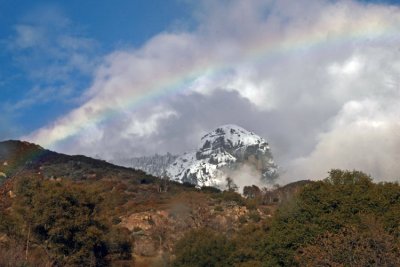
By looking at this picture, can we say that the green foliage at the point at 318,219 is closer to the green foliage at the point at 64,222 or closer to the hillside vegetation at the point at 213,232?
the hillside vegetation at the point at 213,232

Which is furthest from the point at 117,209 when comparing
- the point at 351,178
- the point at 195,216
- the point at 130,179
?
the point at 351,178

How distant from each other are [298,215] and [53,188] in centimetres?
3735

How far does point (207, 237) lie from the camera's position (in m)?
74.6

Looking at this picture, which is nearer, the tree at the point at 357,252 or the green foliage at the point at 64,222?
the tree at the point at 357,252

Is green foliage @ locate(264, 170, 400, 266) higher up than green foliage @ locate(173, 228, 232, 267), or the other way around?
green foliage @ locate(264, 170, 400, 266)

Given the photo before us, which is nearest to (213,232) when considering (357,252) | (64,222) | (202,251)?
(202,251)

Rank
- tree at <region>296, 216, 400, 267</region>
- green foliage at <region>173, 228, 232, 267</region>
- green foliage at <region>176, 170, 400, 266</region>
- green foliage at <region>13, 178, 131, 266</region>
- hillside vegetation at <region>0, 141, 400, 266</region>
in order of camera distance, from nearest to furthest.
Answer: tree at <region>296, 216, 400, 267</region>
hillside vegetation at <region>0, 141, 400, 266</region>
green foliage at <region>176, 170, 400, 266</region>
green foliage at <region>173, 228, 232, 267</region>
green foliage at <region>13, 178, 131, 266</region>

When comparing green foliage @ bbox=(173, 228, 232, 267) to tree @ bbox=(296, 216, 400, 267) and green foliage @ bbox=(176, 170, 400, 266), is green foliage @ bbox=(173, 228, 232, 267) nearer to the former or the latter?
green foliage @ bbox=(176, 170, 400, 266)

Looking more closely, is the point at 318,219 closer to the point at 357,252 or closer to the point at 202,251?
the point at 202,251

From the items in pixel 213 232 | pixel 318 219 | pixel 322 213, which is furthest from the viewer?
pixel 213 232

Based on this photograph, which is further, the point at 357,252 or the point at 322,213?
the point at 322,213

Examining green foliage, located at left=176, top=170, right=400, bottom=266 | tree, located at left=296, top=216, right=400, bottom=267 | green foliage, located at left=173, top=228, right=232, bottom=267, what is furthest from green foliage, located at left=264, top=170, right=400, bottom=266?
tree, located at left=296, top=216, right=400, bottom=267

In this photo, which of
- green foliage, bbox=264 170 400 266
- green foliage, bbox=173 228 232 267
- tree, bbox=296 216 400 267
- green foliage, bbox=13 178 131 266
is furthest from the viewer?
green foliage, bbox=13 178 131 266

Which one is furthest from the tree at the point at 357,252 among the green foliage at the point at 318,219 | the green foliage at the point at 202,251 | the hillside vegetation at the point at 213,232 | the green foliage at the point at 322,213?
the green foliage at the point at 202,251
